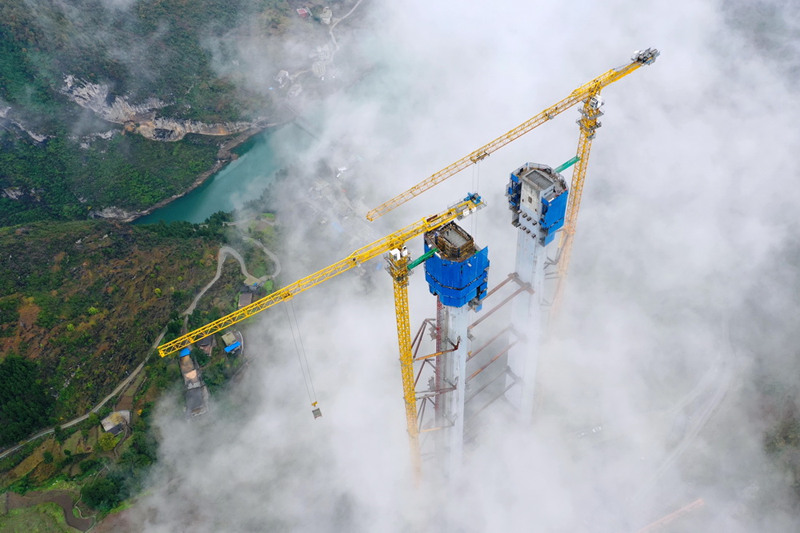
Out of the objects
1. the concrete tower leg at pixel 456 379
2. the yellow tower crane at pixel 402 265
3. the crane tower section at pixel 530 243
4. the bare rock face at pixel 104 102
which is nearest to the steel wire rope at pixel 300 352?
the concrete tower leg at pixel 456 379

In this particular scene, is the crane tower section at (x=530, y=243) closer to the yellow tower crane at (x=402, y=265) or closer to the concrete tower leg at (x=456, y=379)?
the yellow tower crane at (x=402, y=265)

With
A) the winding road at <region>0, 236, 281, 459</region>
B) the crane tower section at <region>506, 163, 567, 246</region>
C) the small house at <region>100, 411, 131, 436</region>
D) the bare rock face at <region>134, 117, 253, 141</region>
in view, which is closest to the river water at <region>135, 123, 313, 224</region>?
the bare rock face at <region>134, 117, 253, 141</region>

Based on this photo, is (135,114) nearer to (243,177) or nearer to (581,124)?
(243,177)

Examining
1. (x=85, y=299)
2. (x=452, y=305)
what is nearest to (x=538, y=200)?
(x=452, y=305)

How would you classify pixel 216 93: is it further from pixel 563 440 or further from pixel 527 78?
pixel 563 440

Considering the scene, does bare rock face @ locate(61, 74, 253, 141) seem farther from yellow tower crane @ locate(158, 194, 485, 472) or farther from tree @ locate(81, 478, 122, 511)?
yellow tower crane @ locate(158, 194, 485, 472)

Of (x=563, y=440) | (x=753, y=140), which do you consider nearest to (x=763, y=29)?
(x=753, y=140)
